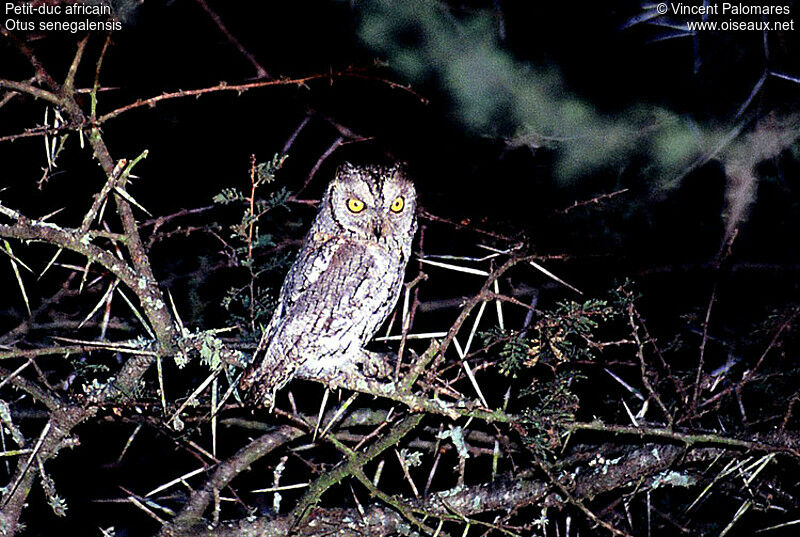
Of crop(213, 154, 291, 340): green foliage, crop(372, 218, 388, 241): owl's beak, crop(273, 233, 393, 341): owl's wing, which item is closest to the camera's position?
crop(213, 154, 291, 340): green foliage

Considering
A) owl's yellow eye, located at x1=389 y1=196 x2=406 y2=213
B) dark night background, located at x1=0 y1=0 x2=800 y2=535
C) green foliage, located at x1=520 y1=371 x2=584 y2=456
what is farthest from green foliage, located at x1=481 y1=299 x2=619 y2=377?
dark night background, located at x1=0 y1=0 x2=800 y2=535

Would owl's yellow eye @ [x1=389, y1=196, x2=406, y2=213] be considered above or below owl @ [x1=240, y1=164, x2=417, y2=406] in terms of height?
above

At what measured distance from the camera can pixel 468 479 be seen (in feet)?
14.4

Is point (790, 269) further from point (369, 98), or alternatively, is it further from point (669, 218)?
point (369, 98)

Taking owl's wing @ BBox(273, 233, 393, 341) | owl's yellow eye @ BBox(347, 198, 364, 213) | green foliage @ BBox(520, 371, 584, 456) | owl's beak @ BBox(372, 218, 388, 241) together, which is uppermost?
owl's yellow eye @ BBox(347, 198, 364, 213)

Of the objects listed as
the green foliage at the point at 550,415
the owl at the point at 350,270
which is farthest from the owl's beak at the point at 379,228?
the green foliage at the point at 550,415

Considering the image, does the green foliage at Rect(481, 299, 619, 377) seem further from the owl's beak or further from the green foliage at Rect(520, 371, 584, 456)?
the owl's beak

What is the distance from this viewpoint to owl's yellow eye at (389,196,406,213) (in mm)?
3090

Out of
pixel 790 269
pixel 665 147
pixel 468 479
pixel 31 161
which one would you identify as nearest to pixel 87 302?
pixel 31 161

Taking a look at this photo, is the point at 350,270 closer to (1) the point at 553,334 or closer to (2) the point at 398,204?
(2) the point at 398,204

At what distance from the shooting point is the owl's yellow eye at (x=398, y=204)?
3090 mm

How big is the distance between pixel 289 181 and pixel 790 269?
2968 mm

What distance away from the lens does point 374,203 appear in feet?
10.1

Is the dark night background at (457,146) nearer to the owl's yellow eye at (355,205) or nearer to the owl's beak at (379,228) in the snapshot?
the owl's yellow eye at (355,205)
